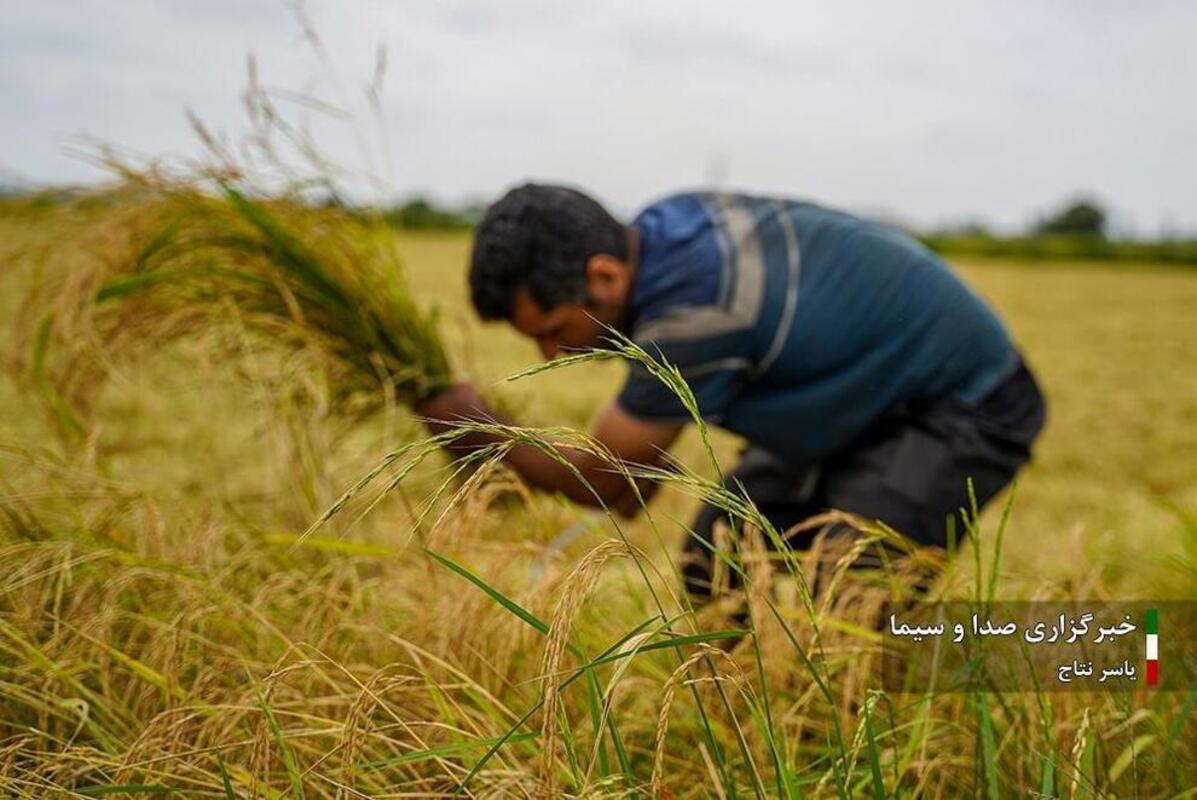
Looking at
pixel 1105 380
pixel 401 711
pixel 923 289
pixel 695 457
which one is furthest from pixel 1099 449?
pixel 401 711

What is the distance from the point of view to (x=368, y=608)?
1646mm

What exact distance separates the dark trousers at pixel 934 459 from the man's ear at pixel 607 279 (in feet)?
1.48

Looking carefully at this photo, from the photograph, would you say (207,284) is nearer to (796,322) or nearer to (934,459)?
(796,322)

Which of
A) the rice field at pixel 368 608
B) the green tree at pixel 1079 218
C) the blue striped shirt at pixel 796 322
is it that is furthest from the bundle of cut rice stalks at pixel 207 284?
the green tree at pixel 1079 218

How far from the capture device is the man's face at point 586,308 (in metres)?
2.04

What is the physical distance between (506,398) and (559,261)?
697 millimetres

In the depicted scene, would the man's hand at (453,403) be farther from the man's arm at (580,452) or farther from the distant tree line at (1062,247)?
the distant tree line at (1062,247)

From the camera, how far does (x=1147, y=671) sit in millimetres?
1679

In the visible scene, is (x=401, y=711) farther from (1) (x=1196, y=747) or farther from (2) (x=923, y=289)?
(2) (x=923, y=289)

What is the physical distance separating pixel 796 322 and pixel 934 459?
16.1 inches

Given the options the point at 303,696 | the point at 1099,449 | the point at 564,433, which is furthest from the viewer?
the point at 1099,449

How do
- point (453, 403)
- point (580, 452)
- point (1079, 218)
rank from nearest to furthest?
point (580, 452) < point (453, 403) < point (1079, 218)

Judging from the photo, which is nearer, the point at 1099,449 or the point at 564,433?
the point at 564,433

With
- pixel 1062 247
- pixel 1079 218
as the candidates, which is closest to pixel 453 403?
pixel 1062 247
